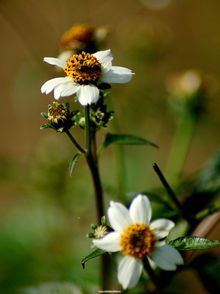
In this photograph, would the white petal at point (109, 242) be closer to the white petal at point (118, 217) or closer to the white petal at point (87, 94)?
the white petal at point (118, 217)

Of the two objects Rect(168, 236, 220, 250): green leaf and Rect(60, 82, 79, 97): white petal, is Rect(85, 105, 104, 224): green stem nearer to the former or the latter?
Rect(60, 82, 79, 97): white petal

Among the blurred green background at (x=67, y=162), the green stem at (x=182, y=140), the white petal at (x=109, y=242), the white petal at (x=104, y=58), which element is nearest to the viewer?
the white petal at (x=109, y=242)

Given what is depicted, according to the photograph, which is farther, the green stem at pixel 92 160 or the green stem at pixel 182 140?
the green stem at pixel 182 140

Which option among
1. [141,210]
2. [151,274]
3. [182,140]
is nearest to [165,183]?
[141,210]

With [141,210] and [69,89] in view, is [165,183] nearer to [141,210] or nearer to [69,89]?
[141,210]

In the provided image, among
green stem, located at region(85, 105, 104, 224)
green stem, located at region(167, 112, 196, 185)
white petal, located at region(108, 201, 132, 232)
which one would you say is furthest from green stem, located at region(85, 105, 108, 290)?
green stem, located at region(167, 112, 196, 185)

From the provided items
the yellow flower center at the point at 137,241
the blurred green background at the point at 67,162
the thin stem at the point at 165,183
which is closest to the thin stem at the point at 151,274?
the yellow flower center at the point at 137,241

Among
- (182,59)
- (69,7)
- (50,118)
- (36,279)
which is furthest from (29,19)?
(50,118)
